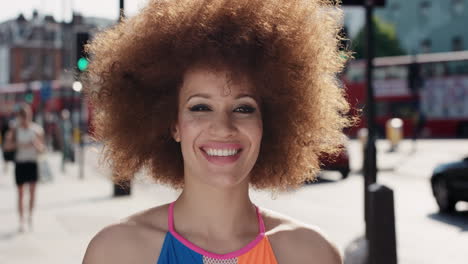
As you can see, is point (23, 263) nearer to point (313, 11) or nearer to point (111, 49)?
point (111, 49)

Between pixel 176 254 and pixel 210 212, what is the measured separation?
199 millimetres

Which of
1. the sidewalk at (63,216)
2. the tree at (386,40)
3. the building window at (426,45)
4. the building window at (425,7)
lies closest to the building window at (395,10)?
the tree at (386,40)

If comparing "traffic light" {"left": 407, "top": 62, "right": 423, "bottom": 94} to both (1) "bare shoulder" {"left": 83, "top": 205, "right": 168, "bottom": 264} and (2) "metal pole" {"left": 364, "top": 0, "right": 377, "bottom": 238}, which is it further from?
(1) "bare shoulder" {"left": 83, "top": 205, "right": 168, "bottom": 264}

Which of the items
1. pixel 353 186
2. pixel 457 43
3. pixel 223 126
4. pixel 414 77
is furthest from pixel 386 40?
pixel 223 126

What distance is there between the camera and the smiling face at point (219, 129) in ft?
6.02

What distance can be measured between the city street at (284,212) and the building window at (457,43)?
3842cm

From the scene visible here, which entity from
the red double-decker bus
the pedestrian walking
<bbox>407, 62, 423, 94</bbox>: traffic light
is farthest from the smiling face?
the red double-decker bus

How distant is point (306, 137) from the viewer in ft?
7.44

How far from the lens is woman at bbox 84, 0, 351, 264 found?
6.05 ft

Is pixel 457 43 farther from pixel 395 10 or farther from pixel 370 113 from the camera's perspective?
pixel 370 113

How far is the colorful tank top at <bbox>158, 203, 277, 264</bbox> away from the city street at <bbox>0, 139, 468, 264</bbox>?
0.72 meters

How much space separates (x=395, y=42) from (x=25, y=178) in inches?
1956

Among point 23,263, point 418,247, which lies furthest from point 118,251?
point 418,247

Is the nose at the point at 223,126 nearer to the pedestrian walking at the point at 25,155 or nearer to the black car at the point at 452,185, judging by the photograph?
the pedestrian walking at the point at 25,155
